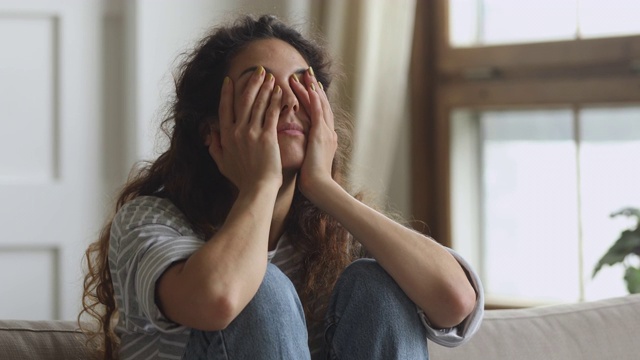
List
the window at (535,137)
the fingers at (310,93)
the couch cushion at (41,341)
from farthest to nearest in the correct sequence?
the window at (535,137), the fingers at (310,93), the couch cushion at (41,341)

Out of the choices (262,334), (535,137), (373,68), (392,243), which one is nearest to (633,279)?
(535,137)

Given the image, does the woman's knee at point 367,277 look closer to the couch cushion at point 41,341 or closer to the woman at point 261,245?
A: the woman at point 261,245

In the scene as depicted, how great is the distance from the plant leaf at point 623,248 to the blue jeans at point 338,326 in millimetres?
1011

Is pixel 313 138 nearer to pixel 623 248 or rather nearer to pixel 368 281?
pixel 368 281

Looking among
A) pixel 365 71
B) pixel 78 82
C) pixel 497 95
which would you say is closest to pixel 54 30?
pixel 78 82

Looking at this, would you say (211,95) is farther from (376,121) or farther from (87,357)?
(376,121)

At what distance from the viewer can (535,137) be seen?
276 centimetres

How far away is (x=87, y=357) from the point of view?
1576 millimetres

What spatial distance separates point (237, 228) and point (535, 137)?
59.4 inches

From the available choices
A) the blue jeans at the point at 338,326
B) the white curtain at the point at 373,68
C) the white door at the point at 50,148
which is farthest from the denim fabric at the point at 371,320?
the white door at the point at 50,148

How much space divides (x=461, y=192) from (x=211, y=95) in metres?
1.39

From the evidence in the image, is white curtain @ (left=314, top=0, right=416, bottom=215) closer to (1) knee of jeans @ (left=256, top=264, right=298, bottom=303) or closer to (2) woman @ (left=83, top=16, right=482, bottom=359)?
(2) woman @ (left=83, top=16, right=482, bottom=359)

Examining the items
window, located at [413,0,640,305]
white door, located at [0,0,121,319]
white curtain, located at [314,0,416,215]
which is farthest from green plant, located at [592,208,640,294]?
white door, located at [0,0,121,319]

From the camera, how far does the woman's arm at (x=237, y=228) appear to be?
131 cm
